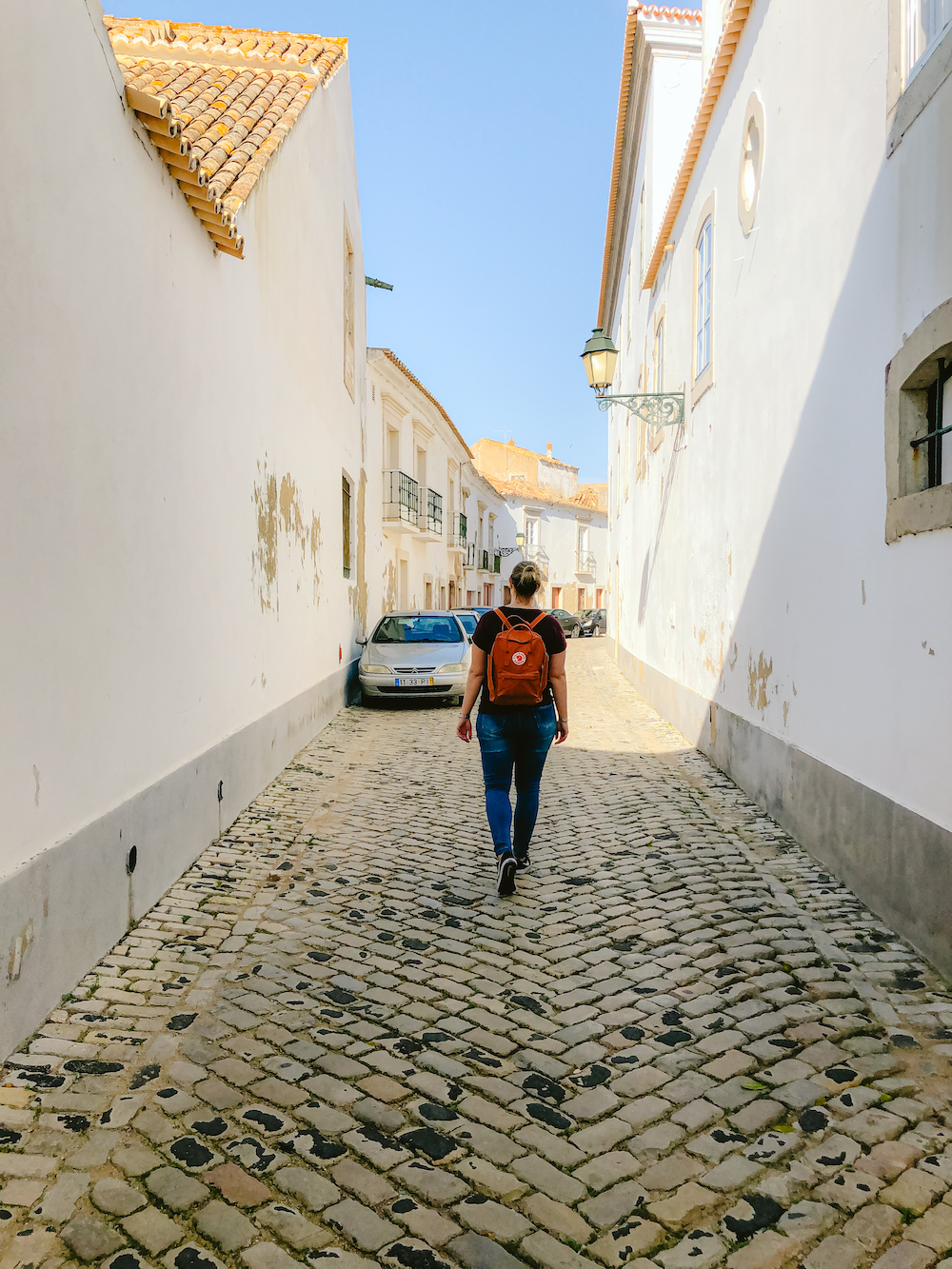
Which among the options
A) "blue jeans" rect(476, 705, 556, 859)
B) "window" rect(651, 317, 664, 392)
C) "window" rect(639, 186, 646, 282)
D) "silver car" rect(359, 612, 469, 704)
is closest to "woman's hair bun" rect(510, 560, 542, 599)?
"blue jeans" rect(476, 705, 556, 859)

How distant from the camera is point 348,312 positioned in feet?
44.8

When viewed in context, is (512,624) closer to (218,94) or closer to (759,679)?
(759,679)

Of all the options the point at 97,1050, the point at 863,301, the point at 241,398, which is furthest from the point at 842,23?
the point at 97,1050

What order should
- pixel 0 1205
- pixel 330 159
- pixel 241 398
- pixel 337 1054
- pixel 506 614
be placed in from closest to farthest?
pixel 0 1205 → pixel 337 1054 → pixel 506 614 → pixel 241 398 → pixel 330 159

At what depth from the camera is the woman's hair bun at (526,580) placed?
190 inches

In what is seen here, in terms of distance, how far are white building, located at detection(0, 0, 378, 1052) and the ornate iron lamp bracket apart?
4158 millimetres

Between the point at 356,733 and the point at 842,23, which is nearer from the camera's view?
the point at 842,23

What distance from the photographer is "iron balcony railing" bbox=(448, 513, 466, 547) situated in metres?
29.1

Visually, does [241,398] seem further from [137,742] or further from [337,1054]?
[337,1054]

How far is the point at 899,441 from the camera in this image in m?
4.05

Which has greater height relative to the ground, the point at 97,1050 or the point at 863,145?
the point at 863,145

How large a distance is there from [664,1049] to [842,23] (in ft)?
17.1

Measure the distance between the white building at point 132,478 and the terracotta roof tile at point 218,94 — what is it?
0.03 m

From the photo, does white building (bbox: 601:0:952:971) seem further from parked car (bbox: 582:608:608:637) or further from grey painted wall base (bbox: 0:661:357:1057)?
parked car (bbox: 582:608:608:637)
